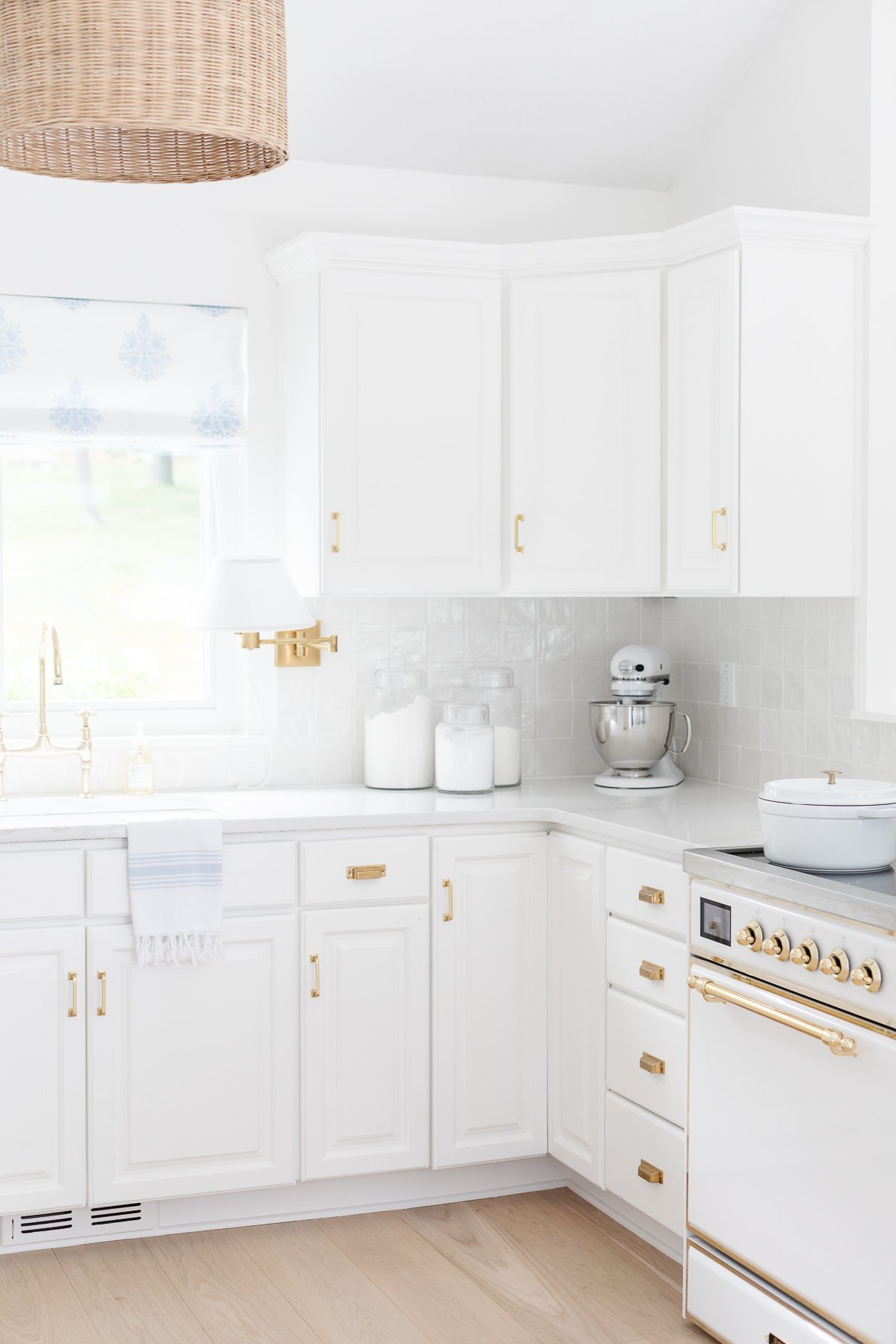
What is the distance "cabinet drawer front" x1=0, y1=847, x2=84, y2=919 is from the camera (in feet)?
9.53

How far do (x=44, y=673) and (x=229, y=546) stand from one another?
59 centimetres

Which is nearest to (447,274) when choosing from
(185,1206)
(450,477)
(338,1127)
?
(450,477)

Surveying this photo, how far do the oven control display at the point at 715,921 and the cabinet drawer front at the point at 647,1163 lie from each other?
1.51ft

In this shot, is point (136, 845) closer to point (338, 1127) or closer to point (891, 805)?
point (338, 1127)

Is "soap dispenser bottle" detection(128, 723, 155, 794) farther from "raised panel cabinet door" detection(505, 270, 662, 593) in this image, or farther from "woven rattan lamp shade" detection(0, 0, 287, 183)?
"woven rattan lamp shade" detection(0, 0, 287, 183)

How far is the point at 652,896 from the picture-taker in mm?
2852

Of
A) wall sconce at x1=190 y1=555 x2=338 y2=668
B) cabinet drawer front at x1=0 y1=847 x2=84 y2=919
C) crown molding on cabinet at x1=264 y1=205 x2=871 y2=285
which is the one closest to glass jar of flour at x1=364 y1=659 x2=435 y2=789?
wall sconce at x1=190 y1=555 x2=338 y2=668

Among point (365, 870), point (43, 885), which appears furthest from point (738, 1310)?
point (43, 885)

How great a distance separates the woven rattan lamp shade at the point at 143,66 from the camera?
176 centimetres

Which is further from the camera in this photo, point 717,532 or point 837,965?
point 717,532

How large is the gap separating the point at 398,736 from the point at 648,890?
92cm

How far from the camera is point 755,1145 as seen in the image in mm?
2428

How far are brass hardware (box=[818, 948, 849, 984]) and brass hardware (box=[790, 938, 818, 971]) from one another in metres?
0.02

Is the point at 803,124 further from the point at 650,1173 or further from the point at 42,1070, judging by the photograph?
the point at 42,1070
